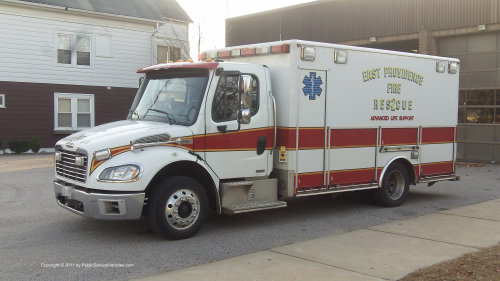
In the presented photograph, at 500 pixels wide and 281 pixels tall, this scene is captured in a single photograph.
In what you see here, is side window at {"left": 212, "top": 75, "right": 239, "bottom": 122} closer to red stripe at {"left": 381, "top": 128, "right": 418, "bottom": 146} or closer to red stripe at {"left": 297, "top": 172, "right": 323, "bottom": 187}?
red stripe at {"left": 297, "top": 172, "right": 323, "bottom": 187}

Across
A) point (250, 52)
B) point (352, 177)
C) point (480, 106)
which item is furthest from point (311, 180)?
point (480, 106)

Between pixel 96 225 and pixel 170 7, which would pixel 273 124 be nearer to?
pixel 96 225

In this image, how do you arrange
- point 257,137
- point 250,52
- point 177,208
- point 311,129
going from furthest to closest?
point 250,52 < point 311,129 < point 257,137 < point 177,208

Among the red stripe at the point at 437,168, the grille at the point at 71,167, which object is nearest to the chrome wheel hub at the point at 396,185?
the red stripe at the point at 437,168

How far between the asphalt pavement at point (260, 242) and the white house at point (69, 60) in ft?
38.3

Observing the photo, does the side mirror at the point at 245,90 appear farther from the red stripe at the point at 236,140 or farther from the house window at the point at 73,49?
the house window at the point at 73,49

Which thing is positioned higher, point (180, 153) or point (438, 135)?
point (438, 135)

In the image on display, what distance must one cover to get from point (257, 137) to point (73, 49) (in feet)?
54.8

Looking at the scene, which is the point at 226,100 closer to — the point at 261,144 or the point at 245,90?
the point at 245,90

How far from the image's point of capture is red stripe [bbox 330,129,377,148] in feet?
28.9

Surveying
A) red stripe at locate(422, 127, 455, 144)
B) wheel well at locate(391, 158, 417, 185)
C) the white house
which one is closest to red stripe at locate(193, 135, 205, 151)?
wheel well at locate(391, 158, 417, 185)

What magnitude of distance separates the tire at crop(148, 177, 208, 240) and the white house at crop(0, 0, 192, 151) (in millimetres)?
14008

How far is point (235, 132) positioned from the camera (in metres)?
7.69

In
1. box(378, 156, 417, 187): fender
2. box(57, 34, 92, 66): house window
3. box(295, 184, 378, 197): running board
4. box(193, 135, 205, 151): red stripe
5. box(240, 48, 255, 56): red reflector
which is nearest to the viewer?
box(193, 135, 205, 151): red stripe
